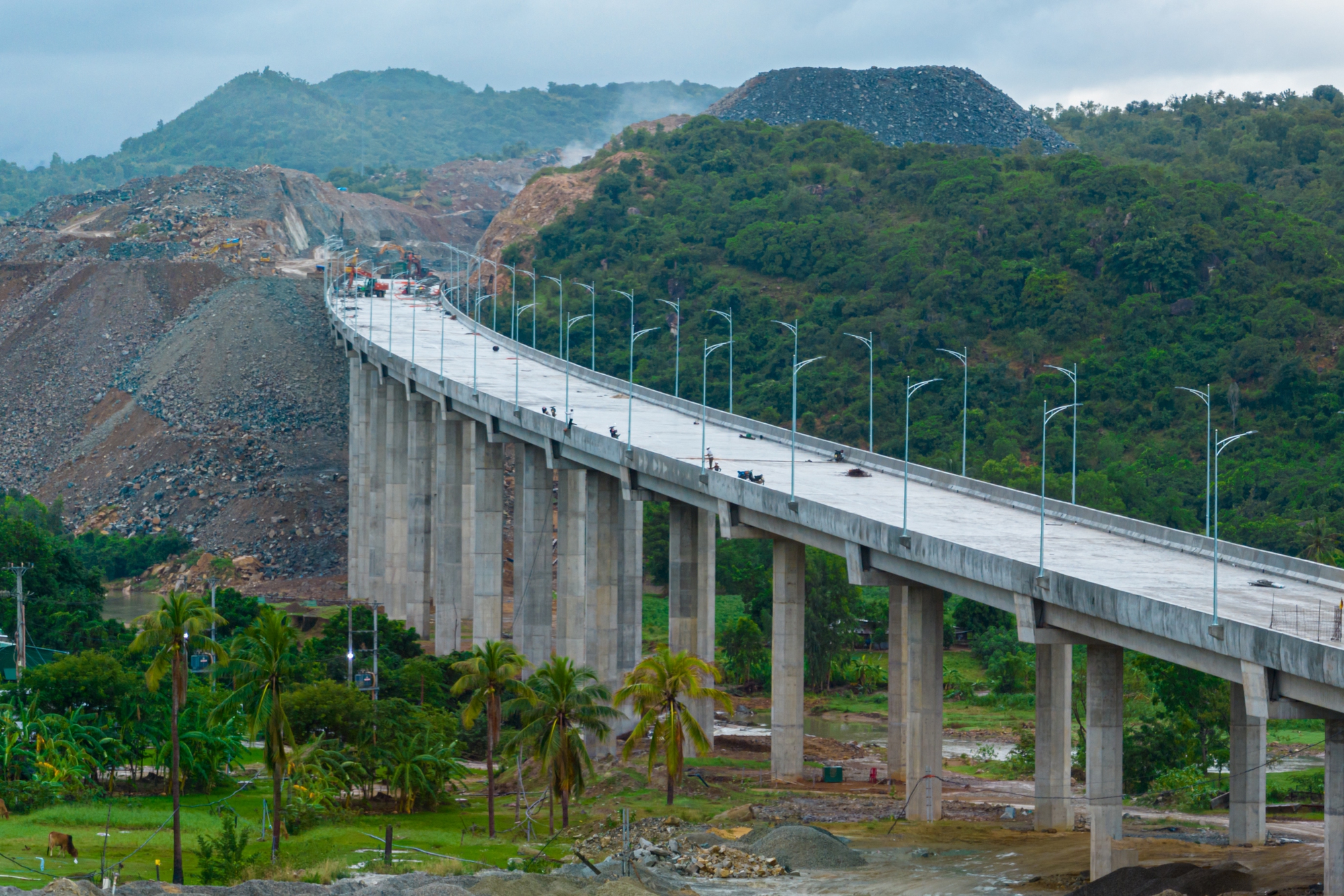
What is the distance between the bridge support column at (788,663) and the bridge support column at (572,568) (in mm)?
12413

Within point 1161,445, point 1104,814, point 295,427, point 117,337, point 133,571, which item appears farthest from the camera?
point 117,337

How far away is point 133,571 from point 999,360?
60.1 meters

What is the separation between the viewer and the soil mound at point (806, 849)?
48.4m

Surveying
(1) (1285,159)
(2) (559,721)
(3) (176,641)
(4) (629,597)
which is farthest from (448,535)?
(1) (1285,159)

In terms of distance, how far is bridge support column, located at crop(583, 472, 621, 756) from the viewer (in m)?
73.2

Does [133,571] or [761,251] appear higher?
[761,251]

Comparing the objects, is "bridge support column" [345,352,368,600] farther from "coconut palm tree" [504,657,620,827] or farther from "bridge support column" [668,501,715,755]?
"coconut palm tree" [504,657,620,827]

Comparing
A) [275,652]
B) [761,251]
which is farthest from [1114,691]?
[761,251]

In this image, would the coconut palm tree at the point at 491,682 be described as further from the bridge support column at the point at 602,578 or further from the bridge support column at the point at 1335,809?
the bridge support column at the point at 1335,809

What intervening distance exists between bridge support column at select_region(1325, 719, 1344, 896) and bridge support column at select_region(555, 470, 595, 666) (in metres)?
38.7

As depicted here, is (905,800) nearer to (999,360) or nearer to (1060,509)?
(1060,509)

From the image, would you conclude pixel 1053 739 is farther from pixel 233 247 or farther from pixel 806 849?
pixel 233 247

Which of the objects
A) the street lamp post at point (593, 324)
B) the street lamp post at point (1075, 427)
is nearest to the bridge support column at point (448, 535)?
the street lamp post at point (593, 324)

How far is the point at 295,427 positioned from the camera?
454 ft
